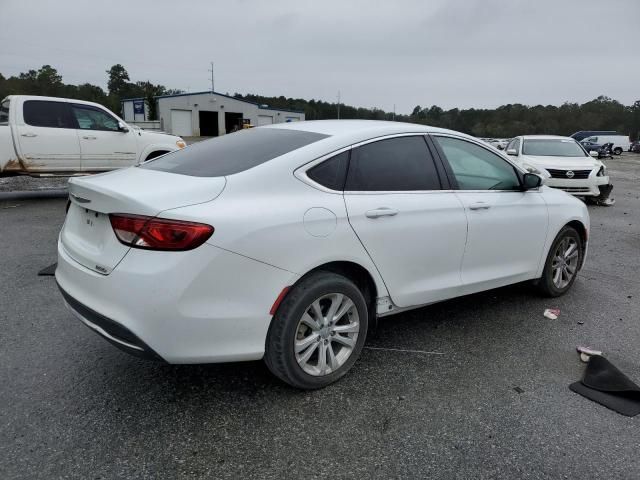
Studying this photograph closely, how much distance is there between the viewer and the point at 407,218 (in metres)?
3.12

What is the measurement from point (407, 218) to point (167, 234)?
5.04 feet

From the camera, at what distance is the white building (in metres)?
48.1

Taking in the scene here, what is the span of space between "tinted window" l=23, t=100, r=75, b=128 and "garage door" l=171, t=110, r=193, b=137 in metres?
40.8

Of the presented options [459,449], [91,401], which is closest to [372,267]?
[459,449]

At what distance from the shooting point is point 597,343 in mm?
3664

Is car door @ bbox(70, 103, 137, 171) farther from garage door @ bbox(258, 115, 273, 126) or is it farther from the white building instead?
garage door @ bbox(258, 115, 273, 126)

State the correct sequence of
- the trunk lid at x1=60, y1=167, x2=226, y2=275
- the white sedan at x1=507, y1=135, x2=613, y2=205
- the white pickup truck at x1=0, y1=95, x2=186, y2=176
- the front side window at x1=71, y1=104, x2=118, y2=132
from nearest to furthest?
the trunk lid at x1=60, y1=167, x2=226, y2=275 → the white pickup truck at x1=0, y1=95, x2=186, y2=176 → the front side window at x1=71, y1=104, x2=118, y2=132 → the white sedan at x1=507, y1=135, x2=613, y2=205

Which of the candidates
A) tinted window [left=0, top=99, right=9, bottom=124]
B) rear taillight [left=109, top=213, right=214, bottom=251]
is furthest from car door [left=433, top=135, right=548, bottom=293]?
tinted window [left=0, top=99, right=9, bottom=124]

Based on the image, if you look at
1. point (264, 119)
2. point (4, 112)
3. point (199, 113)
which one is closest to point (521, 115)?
point (264, 119)

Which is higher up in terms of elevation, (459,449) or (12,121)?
(12,121)

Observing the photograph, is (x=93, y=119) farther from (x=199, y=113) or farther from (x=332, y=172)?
(x=199, y=113)

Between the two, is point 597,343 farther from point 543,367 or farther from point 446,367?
point 446,367

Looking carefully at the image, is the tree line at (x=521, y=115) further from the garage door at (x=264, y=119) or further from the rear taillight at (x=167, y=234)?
the rear taillight at (x=167, y=234)

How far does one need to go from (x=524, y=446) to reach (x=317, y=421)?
1067mm
